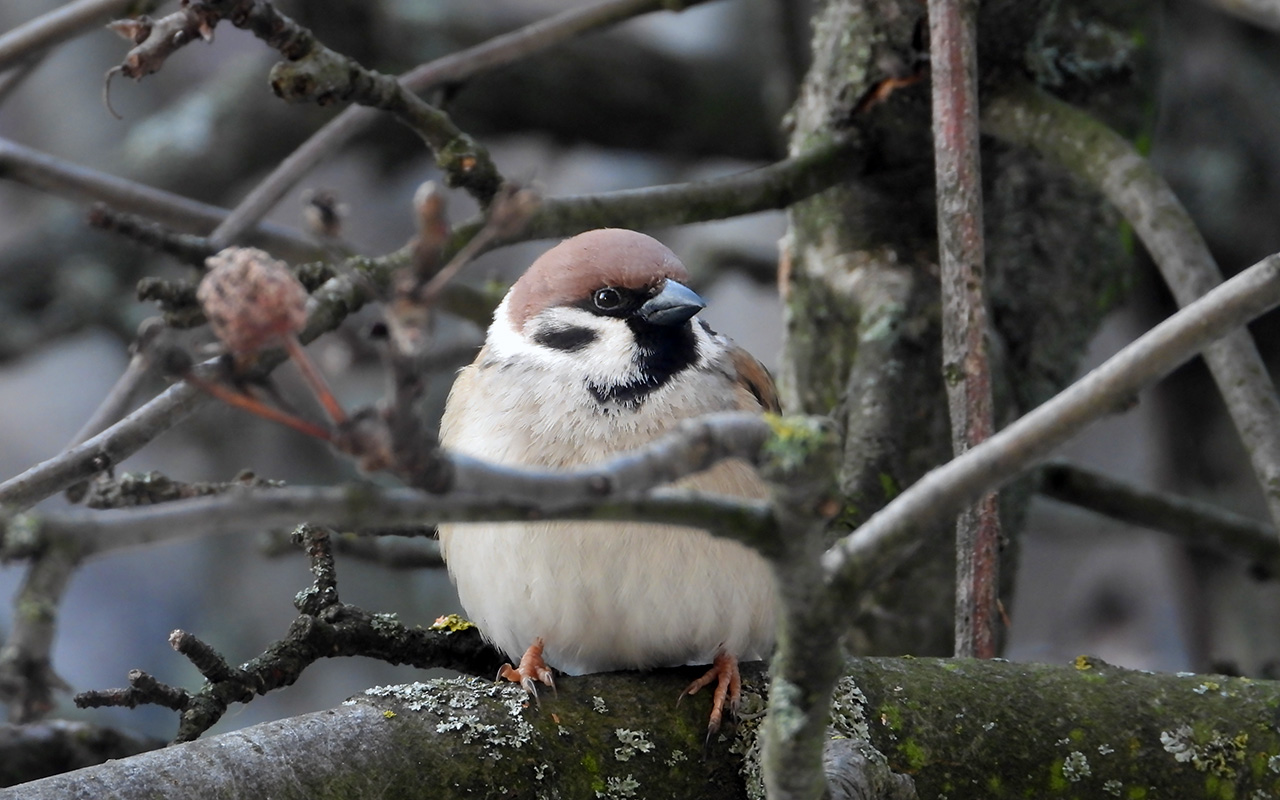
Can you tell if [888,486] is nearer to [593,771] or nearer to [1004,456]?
[593,771]

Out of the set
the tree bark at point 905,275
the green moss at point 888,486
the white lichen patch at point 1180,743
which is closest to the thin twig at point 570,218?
the tree bark at point 905,275

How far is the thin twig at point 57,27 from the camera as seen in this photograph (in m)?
2.68

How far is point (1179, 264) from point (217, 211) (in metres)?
2.21

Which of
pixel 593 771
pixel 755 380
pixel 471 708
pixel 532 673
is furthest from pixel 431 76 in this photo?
pixel 593 771

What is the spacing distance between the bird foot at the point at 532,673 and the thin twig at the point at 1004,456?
900 mm

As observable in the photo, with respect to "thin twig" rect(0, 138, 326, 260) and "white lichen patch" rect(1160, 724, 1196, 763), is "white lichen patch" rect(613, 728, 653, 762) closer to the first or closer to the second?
"white lichen patch" rect(1160, 724, 1196, 763)

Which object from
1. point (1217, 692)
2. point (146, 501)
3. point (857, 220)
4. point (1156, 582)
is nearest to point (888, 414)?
point (857, 220)

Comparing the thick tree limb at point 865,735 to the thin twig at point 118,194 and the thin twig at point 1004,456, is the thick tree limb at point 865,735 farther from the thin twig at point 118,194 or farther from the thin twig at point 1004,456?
the thin twig at point 118,194

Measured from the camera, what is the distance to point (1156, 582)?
7.63 metres

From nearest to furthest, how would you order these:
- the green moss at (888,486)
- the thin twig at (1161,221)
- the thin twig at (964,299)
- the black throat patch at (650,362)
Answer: the thin twig at (964,299) → the thin twig at (1161,221) → the black throat patch at (650,362) → the green moss at (888,486)

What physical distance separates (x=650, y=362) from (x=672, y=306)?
0.12 metres

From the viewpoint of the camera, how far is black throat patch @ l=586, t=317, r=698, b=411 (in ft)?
8.72

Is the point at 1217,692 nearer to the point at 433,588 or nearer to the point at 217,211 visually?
the point at 217,211

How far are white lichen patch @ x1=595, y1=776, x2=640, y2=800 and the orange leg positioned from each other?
0.16 metres
